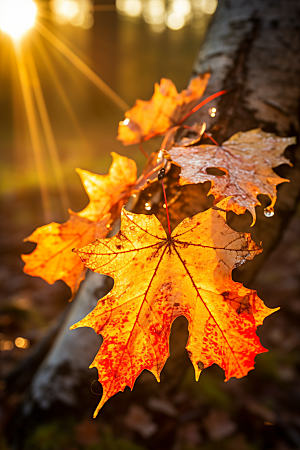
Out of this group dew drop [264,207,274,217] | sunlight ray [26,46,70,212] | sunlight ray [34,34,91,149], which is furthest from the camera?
sunlight ray [34,34,91,149]

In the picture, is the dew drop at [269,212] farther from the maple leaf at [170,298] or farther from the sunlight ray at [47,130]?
the sunlight ray at [47,130]

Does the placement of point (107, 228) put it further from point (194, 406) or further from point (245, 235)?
point (194, 406)

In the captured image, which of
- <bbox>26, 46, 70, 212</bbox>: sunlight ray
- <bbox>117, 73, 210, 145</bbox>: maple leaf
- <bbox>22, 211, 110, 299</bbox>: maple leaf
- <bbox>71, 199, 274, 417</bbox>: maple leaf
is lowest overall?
<bbox>71, 199, 274, 417</bbox>: maple leaf

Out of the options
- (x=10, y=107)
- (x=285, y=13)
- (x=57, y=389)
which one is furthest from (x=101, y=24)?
(x=57, y=389)

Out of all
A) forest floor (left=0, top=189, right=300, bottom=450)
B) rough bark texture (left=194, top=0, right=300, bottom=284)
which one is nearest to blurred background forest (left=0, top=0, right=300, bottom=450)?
forest floor (left=0, top=189, right=300, bottom=450)

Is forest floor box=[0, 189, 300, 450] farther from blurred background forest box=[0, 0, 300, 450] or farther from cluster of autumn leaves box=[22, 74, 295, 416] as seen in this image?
cluster of autumn leaves box=[22, 74, 295, 416]

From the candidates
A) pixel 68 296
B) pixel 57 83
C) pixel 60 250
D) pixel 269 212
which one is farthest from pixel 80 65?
pixel 269 212
